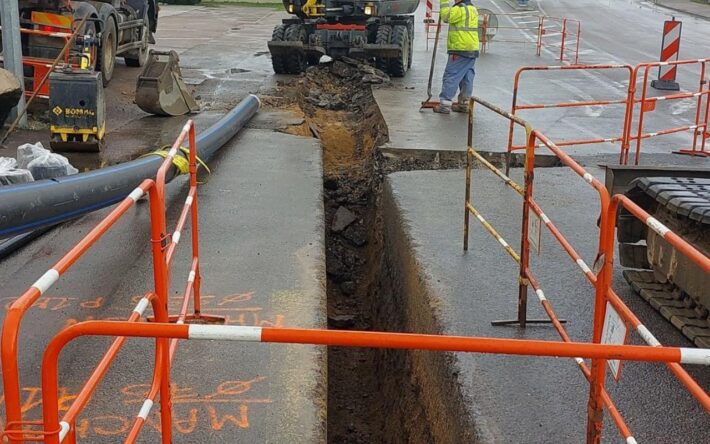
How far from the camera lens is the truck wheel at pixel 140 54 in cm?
1727

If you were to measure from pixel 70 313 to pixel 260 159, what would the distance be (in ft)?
15.5

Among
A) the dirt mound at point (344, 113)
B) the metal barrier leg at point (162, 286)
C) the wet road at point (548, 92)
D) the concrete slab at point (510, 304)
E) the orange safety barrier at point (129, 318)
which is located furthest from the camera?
the dirt mound at point (344, 113)

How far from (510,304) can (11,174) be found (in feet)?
14.4

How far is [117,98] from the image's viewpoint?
14102 millimetres

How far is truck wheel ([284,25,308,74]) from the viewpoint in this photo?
55.6 feet

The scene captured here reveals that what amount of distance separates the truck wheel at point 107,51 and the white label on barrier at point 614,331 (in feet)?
38.3

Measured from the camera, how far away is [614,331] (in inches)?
136

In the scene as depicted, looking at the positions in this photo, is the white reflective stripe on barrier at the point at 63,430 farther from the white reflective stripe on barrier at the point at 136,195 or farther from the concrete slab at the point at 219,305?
the concrete slab at the point at 219,305

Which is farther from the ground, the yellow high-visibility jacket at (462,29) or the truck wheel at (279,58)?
the yellow high-visibility jacket at (462,29)

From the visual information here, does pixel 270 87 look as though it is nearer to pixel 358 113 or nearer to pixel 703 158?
pixel 358 113

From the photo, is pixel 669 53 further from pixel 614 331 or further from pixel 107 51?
pixel 614 331

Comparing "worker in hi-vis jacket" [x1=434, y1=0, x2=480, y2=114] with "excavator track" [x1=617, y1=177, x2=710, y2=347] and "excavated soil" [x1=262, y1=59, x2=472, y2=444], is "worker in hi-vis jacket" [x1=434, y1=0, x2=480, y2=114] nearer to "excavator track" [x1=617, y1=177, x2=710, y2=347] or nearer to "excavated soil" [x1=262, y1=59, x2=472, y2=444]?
"excavated soil" [x1=262, y1=59, x2=472, y2=444]

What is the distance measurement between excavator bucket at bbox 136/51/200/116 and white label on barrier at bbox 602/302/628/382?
373 inches

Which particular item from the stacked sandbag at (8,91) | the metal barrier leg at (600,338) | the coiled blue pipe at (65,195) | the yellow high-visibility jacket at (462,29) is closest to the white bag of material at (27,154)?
the coiled blue pipe at (65,195)
